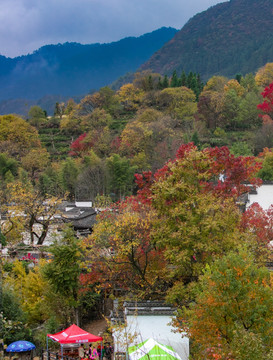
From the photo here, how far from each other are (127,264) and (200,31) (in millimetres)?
162682

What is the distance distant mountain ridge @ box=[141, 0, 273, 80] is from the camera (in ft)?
450

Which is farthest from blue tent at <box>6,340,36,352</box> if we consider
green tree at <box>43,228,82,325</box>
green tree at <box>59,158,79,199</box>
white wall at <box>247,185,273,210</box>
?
green tree at <box>59,158,79,199</box>

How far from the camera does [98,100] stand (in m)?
68.1

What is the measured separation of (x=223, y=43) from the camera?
504ft

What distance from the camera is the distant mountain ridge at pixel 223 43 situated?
137 m

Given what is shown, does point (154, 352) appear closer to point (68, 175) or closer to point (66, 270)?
point (66, 270)

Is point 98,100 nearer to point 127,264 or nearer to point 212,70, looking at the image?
point 127,264

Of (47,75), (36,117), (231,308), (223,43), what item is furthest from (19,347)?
(47,75)

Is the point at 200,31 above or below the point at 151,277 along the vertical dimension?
above

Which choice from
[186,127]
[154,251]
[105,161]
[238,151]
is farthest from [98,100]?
[154,251]

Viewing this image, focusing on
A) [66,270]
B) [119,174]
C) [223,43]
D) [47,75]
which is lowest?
[66,270]

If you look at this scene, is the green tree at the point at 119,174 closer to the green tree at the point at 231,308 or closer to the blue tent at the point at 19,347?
the blue tent at the point at 19,347

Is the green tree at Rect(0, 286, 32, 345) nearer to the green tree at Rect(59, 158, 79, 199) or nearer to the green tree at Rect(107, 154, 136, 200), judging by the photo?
the green tree at Rect(107, 154, 136, 200)

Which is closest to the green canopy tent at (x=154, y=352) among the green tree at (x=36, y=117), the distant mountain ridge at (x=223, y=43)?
the green tree at (x=36, y=117)
